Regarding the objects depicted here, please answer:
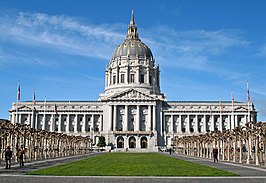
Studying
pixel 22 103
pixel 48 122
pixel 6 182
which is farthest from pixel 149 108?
pixel 6 182

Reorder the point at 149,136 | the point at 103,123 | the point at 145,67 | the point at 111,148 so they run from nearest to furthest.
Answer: the point at 111,148 → the point at 149,136 → the point at 103,123 → the point at 145,67

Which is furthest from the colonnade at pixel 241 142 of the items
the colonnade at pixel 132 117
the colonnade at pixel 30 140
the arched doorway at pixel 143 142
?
the colonnade at pixel 132 117

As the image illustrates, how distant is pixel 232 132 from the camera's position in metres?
55.8

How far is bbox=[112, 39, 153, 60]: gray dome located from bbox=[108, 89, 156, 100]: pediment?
84.0ft

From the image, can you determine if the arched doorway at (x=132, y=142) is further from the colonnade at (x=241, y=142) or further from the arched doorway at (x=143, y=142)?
the colonnade at (x=241, y=142)

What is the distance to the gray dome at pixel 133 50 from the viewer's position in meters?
160

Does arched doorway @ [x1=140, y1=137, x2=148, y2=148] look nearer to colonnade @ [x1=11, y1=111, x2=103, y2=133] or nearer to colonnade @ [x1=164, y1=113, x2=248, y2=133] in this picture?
colonnade @ [x1=164, y1=113, x2=248, y2=133]

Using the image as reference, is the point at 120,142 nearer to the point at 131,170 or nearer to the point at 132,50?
the point at 132,50

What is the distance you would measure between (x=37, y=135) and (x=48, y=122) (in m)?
85.6

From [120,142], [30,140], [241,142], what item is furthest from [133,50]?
[241,142]

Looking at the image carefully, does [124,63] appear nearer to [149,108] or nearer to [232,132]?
[149,108]

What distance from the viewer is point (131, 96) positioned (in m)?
138

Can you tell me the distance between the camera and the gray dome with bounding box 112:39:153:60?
160 m

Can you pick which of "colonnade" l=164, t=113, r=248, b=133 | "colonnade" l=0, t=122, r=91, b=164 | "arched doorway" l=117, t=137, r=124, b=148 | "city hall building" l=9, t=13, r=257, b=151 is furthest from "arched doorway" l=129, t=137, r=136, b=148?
"colonnade" l=0, t=122, r=91, b=164
